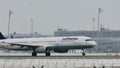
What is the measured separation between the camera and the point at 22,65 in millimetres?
39688

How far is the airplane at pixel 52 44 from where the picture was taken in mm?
82438

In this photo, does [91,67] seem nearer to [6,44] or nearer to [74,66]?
[74,66]

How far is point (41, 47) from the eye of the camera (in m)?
84.2

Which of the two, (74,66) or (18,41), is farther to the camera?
(18,41)

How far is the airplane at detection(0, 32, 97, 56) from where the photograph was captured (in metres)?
82.4

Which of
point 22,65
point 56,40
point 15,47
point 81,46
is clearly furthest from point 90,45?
point 22,65

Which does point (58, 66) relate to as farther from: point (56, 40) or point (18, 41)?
point (18, 41)

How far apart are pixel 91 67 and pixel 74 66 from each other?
63.3 inches

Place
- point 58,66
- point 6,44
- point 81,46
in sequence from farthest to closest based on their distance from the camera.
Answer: point 6,44
point 81,46
point 58,66

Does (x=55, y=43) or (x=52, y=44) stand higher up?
(x=55, y=43)

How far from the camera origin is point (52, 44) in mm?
84312

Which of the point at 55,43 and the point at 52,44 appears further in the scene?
the point at 52,44

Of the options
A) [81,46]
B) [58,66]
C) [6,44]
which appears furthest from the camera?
[6,44]

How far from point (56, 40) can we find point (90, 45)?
7.10 meters
